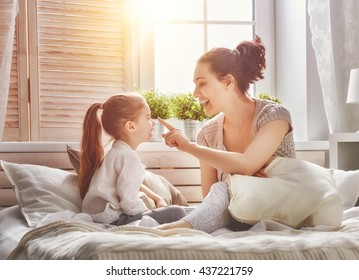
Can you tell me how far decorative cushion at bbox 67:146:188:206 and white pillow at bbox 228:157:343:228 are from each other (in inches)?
21.6

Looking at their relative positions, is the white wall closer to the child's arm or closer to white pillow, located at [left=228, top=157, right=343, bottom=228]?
the child's arm

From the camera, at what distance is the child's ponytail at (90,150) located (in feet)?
6.09

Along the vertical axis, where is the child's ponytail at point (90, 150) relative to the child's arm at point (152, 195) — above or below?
above

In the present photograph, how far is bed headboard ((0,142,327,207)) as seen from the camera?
2240 millimetres

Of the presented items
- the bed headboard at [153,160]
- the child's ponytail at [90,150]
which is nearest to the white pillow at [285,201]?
the child's ponytail at [90,150]

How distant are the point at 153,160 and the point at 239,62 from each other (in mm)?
663

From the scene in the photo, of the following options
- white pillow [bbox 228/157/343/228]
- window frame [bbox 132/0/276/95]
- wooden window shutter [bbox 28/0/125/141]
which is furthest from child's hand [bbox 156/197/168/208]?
window frame [bbox 132/0/276/95]

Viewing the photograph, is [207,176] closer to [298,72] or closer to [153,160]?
[153,160]

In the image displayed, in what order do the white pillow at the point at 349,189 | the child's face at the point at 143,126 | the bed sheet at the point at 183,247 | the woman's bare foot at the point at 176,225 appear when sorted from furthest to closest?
the white pillow at the point at 349,189 → the child's face at the point at 143,126 → the woman's bare foot at the point at 176,225 → the bed sheet at the point at 183,247

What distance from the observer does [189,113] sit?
8.37 feet

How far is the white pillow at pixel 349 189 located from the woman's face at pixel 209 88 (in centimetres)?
48

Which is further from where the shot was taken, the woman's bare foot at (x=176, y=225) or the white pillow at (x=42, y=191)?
the white pillow at (x=42, y=191)

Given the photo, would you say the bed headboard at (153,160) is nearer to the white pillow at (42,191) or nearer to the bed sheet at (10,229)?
the white pillow at (42,191)
